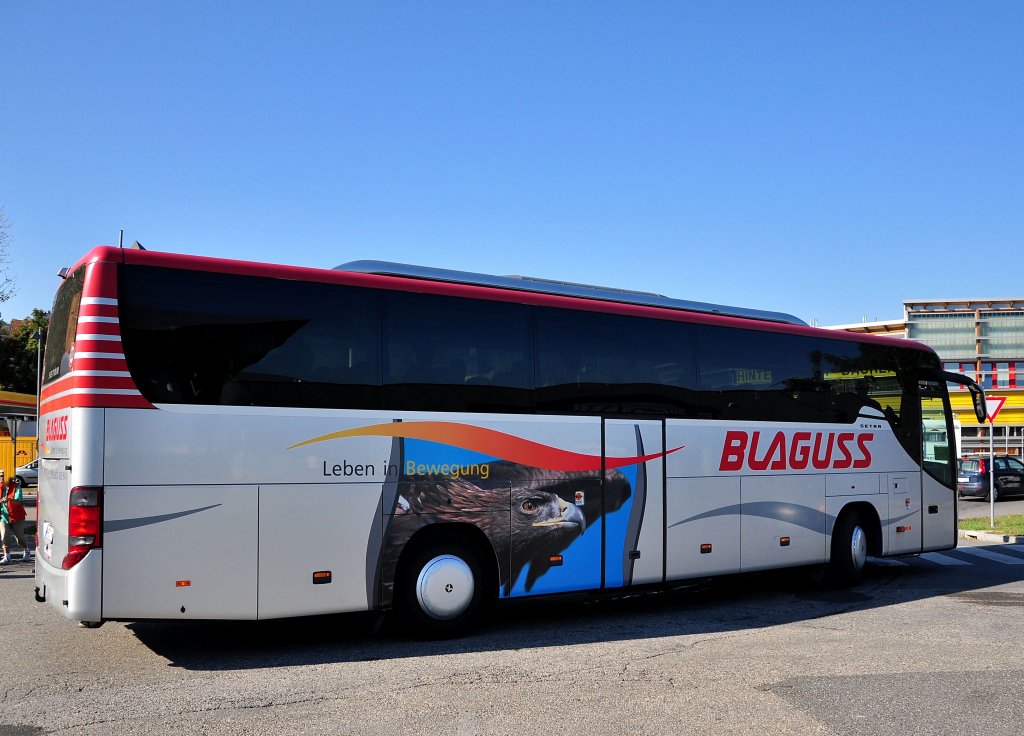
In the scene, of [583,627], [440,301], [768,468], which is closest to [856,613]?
[768,468]

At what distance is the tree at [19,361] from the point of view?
2261 inches

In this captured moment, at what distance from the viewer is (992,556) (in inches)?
644

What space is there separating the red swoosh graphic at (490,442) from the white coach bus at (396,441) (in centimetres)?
2

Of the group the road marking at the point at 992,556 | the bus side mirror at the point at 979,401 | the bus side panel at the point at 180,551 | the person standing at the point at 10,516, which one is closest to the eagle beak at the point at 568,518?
the bus side panel at the point at 180,551

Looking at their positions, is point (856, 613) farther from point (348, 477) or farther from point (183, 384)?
point (183, 384)

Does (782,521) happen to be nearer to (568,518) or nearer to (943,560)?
(568,518)

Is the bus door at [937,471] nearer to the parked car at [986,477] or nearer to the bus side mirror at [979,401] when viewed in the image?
the bus side mirror at [979,401]

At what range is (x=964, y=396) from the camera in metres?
52.5

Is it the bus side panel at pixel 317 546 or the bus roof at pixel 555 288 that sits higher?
the bus roof at pixel 555 288

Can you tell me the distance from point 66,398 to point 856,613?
8446 millimetres

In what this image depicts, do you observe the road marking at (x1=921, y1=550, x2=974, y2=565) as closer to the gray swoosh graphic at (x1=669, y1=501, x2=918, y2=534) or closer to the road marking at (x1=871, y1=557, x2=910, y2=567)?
the road marking at (x1=871, y1=557, x2=910, y2=567)

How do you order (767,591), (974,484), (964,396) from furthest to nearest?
1. (964,396)
2. (974,484)
3. (767,591)

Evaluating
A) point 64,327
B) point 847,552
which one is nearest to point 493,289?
point 64,327

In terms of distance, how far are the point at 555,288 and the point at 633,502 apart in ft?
8.27
